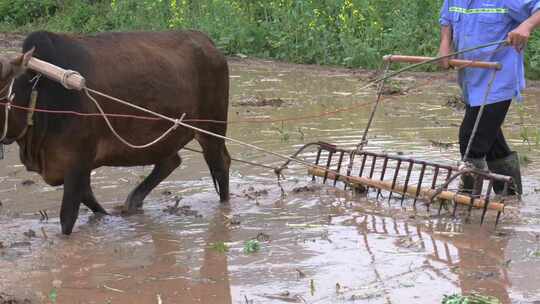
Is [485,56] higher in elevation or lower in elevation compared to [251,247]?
higher

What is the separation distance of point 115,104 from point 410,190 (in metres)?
2.19

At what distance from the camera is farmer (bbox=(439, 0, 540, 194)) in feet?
23.3

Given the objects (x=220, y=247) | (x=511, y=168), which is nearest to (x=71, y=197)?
(x=220, y=247)

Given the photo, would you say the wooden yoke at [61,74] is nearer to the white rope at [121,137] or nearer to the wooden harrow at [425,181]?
the white rope at [121,137]

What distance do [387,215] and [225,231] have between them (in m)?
1.19

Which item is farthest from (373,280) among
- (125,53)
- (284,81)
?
(284,81)

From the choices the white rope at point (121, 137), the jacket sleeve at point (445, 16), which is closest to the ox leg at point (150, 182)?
the white rope at point (121, 137)

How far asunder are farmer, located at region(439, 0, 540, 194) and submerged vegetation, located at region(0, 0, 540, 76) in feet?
20.1

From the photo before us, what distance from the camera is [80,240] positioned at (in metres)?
6.75

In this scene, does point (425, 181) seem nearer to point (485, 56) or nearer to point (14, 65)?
point (485, 56)

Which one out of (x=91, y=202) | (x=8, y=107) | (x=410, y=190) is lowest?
(x=91, y=202)

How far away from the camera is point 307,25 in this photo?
619 inches

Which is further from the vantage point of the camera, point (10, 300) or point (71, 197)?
point (71, 197)

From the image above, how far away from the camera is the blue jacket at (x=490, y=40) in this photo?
711 centimetres
